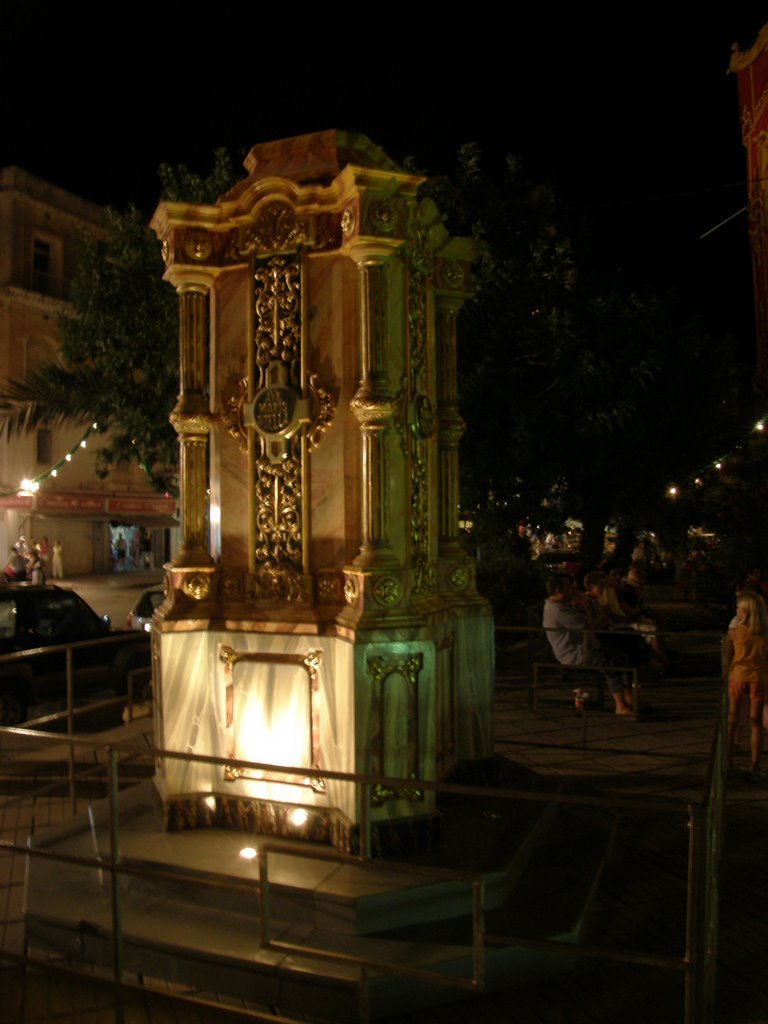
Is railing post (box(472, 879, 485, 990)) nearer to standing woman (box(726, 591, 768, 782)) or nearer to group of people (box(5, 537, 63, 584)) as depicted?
standing woman (box(726, 591, 768, 782))

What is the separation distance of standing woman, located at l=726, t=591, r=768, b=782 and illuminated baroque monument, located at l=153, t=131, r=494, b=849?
318 cm

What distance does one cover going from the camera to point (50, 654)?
10680 mm

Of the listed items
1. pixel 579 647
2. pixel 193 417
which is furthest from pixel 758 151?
pixel 193 417

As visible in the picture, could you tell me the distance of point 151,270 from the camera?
46.8 feet

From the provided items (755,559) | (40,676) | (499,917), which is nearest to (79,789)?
(40,676)

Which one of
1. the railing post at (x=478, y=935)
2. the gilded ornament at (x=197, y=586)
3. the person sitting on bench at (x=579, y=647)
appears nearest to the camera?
the railing post at (x=478, y=935)

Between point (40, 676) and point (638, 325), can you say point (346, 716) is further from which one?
point (638, 325)

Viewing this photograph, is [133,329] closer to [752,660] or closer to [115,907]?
[752,660]

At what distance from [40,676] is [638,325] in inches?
374

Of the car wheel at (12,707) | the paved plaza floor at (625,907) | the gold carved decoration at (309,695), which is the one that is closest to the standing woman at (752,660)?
the paved plaza floor at (625,907)

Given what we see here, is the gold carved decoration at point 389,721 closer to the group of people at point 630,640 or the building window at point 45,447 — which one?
the group of people at point 630,640

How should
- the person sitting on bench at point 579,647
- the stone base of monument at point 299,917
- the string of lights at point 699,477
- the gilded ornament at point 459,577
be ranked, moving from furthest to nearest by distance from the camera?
the string of lights at point 699,477, the person sitting on bench at point 579,647, the gilded ornament at point 459,577, the stone base of monument at point 299,917

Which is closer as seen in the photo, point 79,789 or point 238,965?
point 238,965

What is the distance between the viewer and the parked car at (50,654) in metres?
10.2
